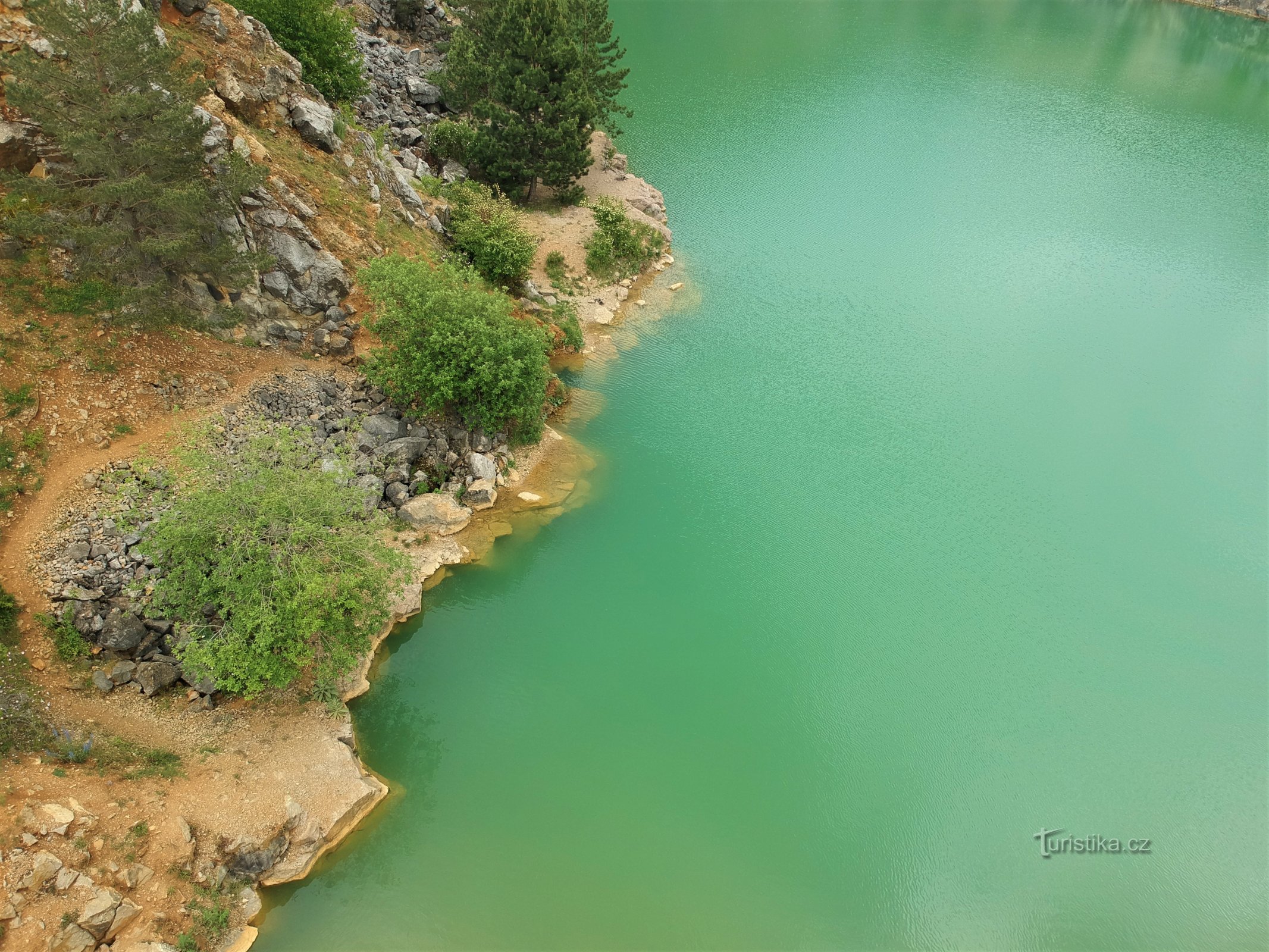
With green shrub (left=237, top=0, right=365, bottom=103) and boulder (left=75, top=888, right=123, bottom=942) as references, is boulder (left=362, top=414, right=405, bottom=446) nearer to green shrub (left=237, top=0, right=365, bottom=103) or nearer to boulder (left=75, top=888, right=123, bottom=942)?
boulder (left=75, top=888, right=123, bottom=942)

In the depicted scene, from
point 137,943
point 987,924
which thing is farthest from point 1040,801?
point 137,943

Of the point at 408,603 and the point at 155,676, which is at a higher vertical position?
the point at 155,676

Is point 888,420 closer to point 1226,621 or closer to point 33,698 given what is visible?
point 1226,621

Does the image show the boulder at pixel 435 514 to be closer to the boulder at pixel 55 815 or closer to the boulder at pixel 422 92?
the boulder at pixel 55 815

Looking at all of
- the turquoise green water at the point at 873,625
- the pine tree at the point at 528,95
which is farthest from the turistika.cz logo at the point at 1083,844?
the pine tree at the point at 528,95

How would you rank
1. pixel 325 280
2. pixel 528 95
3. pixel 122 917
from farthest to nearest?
pixel 528 95 < pixel 325 280 < pixel 122 917

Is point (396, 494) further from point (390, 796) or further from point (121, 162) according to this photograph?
point (121, 162)

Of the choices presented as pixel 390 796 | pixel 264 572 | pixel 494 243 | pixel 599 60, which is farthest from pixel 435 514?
pixel 599 60
